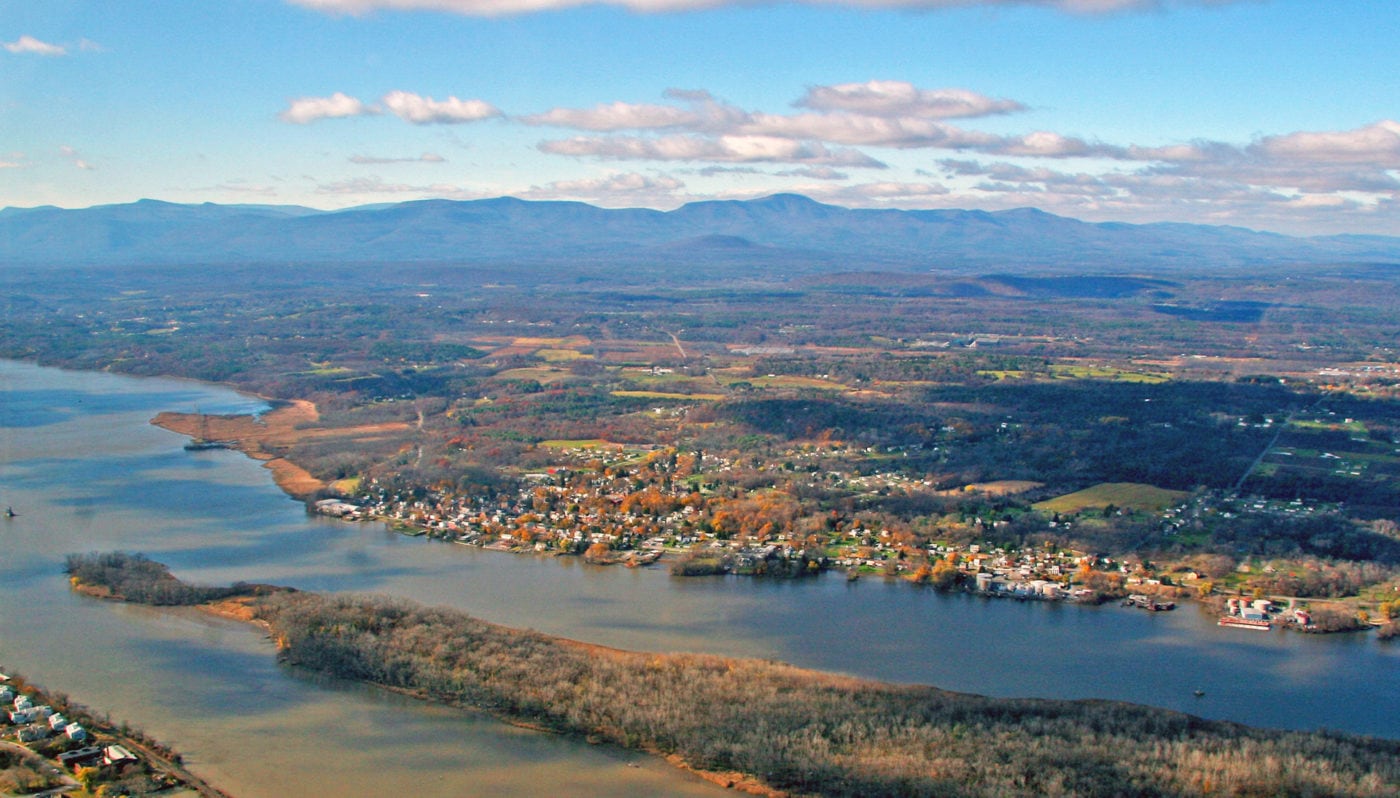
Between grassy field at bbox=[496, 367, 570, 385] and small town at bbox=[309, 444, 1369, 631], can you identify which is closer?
small town at bbox=[309, 444, 1369, 631]

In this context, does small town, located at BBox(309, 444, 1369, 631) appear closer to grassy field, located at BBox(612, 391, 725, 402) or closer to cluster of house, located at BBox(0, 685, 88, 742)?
cluster of house, located at BBox(0, 685, 88, 742)

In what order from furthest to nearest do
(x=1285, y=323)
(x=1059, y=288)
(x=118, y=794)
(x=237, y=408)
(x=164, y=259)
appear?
(x=164, y=259) < (x=1059, y=288) < (x=1285, y=323) < (x=237, y=408) < (x=118, y=794)

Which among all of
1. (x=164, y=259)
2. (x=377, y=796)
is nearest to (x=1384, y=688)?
(x=377, y=796)

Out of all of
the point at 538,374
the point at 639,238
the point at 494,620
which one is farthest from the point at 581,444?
the point at 639,238

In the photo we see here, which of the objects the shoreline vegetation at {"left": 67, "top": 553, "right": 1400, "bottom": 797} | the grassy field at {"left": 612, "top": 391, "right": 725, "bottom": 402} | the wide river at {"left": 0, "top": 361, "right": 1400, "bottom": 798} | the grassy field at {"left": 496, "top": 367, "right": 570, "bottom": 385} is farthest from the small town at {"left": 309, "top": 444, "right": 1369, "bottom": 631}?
the grassy field at {"left": 496, "top": 367, "right": 570, "bottom": 385}

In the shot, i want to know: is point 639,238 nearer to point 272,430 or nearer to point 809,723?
point 272,430

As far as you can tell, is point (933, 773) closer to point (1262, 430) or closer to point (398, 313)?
point (1262, 430)
